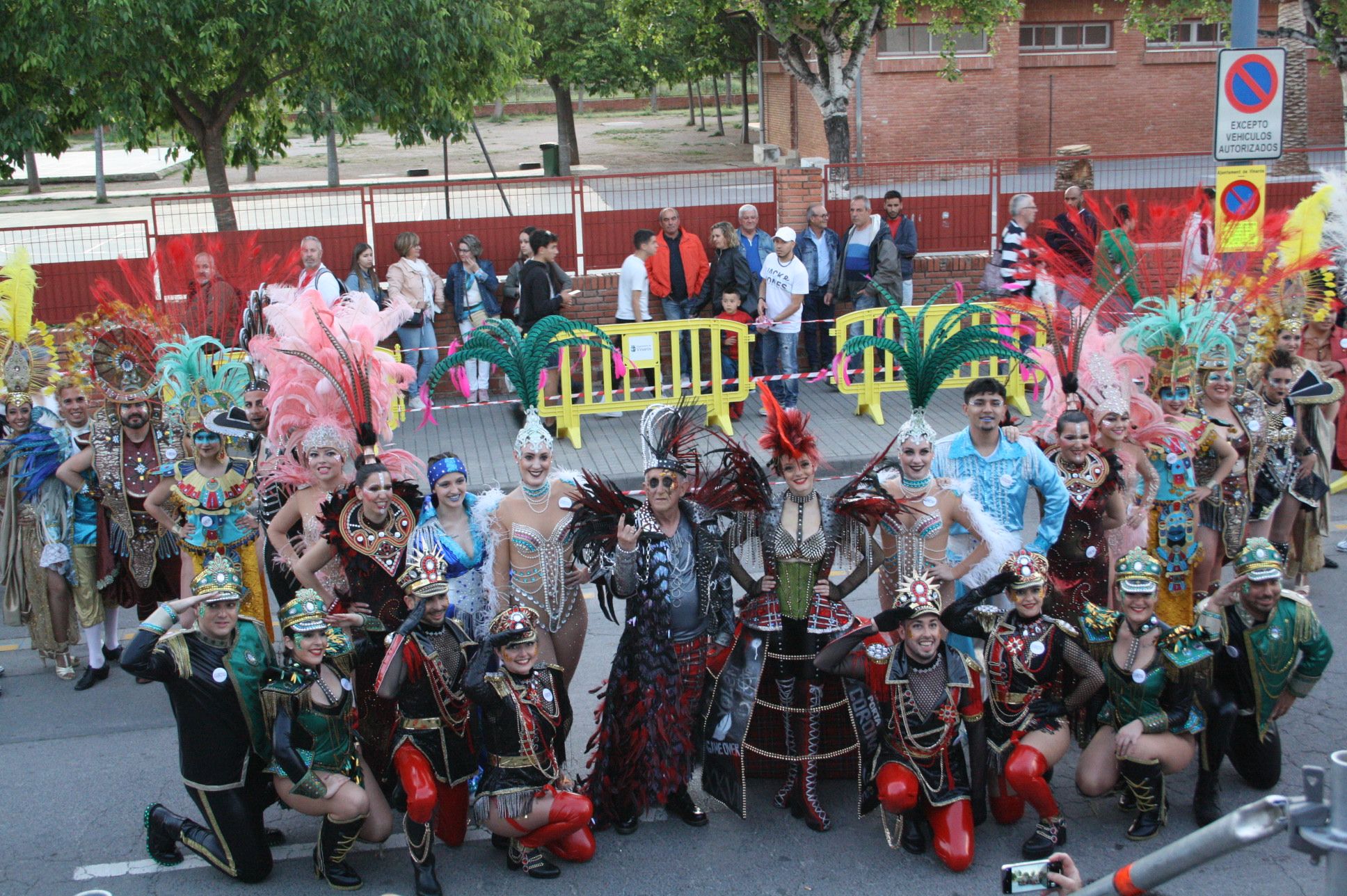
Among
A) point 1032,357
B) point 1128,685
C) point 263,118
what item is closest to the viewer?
point 1128,685

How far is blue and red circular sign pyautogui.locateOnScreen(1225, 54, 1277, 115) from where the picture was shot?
959 cm

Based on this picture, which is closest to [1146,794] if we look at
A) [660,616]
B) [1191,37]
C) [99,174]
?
[660,616]

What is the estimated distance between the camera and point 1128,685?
5.55m

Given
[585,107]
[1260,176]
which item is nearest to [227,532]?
[1260,176]

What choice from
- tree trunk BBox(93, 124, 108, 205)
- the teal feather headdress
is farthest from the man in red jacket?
tree trunk BBox(93, 124, 108, 205)

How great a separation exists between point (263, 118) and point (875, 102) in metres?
17.1

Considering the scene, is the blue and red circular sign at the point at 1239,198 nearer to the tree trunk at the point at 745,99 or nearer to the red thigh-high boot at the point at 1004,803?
the red thigh-high boot at the point at 1004,803

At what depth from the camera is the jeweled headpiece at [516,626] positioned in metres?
5.30

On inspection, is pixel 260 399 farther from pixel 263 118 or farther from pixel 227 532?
pixel 263 118

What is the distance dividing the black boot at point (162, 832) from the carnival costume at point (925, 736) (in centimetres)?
300

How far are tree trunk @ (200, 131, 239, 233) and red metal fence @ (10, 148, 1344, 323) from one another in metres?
0.13

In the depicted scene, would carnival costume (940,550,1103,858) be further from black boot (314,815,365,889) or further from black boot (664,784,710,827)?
black boot (314,815,365,889)

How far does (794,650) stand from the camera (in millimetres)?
5848

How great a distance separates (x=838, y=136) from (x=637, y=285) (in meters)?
11.5
